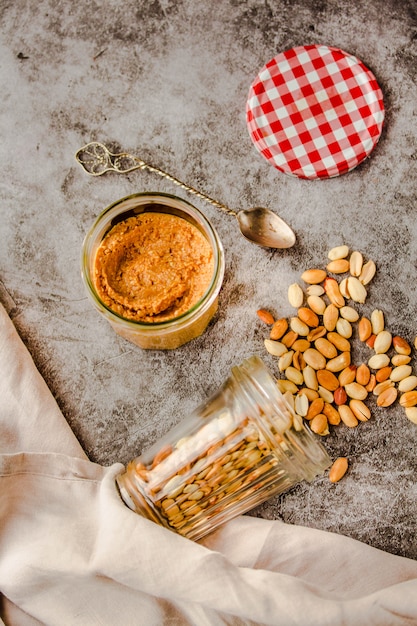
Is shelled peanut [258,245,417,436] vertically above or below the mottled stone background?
below

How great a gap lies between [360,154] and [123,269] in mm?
Answer: 400

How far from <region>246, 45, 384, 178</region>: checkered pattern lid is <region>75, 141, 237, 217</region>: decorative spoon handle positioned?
126 millimetres

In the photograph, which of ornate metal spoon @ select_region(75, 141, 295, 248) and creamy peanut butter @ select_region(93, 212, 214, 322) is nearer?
creamy peanut butter @ select_region(93, 212, 214, 322)

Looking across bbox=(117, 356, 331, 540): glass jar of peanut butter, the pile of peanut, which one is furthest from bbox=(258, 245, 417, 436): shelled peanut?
bbox=(117, 356, 331, 540): glass jar of peanut butter

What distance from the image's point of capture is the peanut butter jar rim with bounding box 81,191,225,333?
0.85m

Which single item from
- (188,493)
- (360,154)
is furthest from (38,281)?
(360,154)

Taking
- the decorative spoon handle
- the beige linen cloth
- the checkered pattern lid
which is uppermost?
the decorative spoon handle

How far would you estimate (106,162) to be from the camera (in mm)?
1024

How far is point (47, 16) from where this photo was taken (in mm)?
1054

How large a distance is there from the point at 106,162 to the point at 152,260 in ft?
0.74

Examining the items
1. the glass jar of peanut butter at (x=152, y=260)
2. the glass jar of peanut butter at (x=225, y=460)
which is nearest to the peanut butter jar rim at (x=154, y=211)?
the glass jar of peanut butter at (x=152, y=260)

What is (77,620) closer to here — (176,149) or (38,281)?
(38,281)

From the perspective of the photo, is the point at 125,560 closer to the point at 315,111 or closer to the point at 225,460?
the point at 225,460

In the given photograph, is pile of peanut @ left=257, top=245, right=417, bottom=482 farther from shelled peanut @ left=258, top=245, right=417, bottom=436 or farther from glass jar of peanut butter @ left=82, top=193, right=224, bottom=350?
glass jar of peanut butter @ left=82, top=193, right=224, bottom=350
